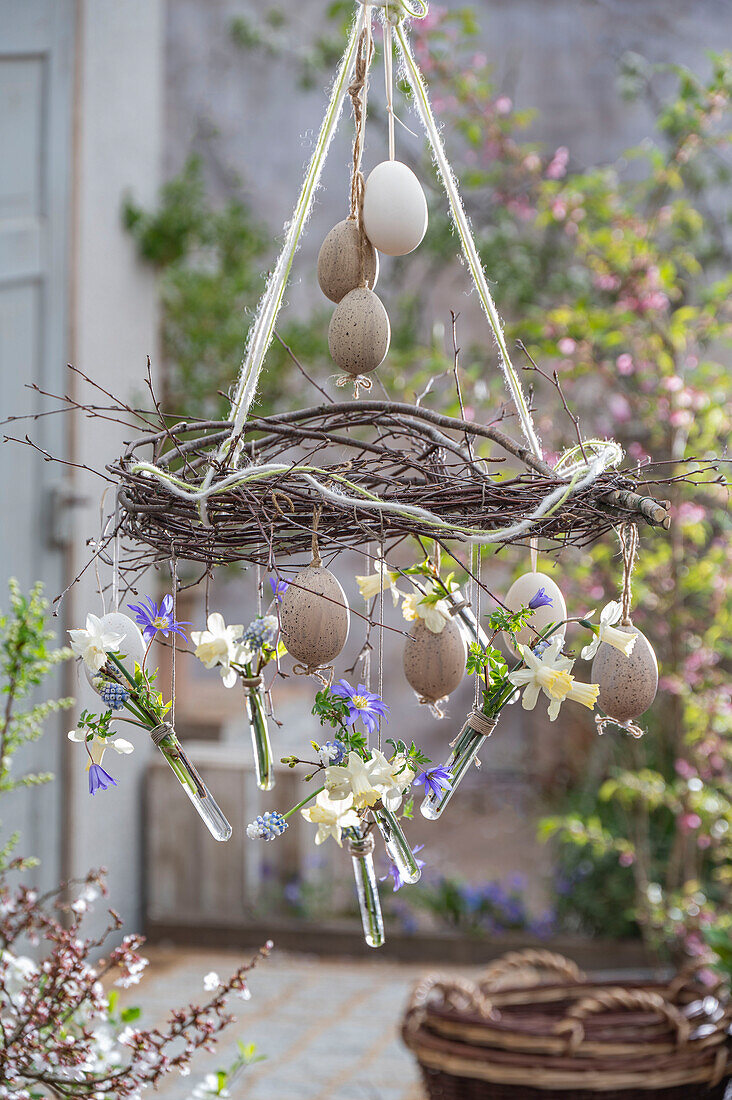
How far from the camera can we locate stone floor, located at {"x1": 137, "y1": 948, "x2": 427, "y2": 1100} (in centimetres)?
228

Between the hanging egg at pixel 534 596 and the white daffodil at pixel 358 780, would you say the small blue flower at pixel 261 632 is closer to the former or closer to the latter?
the white daffodil at pixel 358 780

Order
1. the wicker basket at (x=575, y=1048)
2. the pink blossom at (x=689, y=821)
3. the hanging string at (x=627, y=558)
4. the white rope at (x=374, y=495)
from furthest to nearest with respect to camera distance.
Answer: the pink blossom at (x=689, y=821), the wicker basket at (x=575, y=1048), the hanging string at (x=627, y=558), the white rope at (x=374, y=495)

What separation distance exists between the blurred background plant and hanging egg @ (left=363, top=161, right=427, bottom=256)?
27cm

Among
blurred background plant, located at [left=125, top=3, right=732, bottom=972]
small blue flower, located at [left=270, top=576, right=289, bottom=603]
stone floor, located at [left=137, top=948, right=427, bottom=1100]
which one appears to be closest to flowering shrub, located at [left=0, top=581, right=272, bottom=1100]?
small blue flower, located at [left=270, top=576, right=289, bottom=603]

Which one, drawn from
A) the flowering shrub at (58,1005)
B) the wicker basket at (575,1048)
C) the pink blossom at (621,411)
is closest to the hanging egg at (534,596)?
the flowering shrub at (58,1005)

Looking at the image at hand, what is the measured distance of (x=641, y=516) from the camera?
753 millimetres

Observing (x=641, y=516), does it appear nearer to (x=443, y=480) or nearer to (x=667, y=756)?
(x=443, y=480)

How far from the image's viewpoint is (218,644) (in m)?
A: 0.72

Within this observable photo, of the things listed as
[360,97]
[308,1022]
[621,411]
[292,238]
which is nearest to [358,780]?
[292,238]

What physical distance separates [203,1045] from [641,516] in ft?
2.15

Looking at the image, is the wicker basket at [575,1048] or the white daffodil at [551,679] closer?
the white daffodil at [551,679]

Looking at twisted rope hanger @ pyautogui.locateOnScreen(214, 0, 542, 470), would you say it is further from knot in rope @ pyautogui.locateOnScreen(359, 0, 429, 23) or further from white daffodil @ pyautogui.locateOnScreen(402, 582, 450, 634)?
white daffodil @ pyautogui.locateOnScreen(402, 582, 450, 634)

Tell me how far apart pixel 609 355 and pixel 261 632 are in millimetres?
2654

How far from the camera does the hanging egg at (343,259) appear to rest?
877 mm
